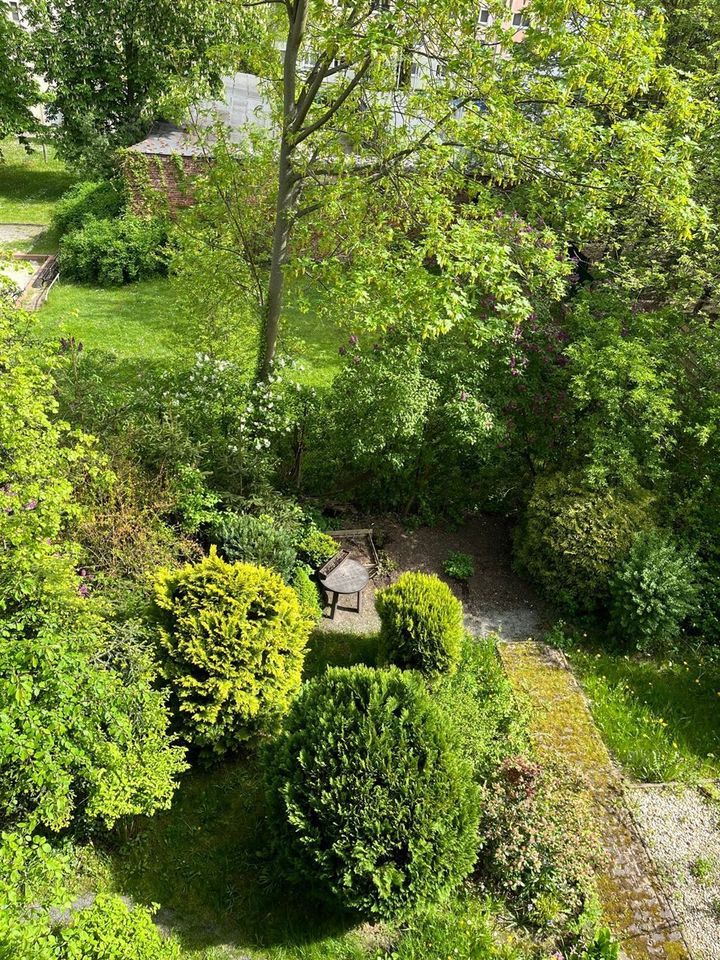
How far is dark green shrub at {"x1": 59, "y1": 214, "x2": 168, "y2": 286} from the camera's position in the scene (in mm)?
16422

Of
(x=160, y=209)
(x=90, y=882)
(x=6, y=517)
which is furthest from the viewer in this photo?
(x=160, y=209)

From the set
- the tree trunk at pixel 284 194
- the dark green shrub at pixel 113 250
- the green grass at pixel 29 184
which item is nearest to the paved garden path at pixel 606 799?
the tree trunk at pixel 284 194

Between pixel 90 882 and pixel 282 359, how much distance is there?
6.65 m

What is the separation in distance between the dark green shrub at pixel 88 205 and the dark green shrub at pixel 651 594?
49.3 ft

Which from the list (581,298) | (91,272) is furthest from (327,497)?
(91,272)

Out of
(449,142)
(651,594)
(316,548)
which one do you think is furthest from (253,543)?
(449,142)

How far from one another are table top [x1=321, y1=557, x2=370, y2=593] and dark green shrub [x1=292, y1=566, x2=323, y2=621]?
0.68ft

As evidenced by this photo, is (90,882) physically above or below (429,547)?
below

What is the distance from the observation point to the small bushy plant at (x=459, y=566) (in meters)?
10.1

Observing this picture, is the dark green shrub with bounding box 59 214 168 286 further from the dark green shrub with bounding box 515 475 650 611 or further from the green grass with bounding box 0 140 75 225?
the dark green shrub with bounding box 515 475 650 611

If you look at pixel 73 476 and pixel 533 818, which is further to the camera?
pixel 73 476

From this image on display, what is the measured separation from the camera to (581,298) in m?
10.5

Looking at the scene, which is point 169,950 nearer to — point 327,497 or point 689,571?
point 327,497

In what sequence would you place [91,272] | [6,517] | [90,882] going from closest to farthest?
[6,517] < [90,882] < [91,272]
